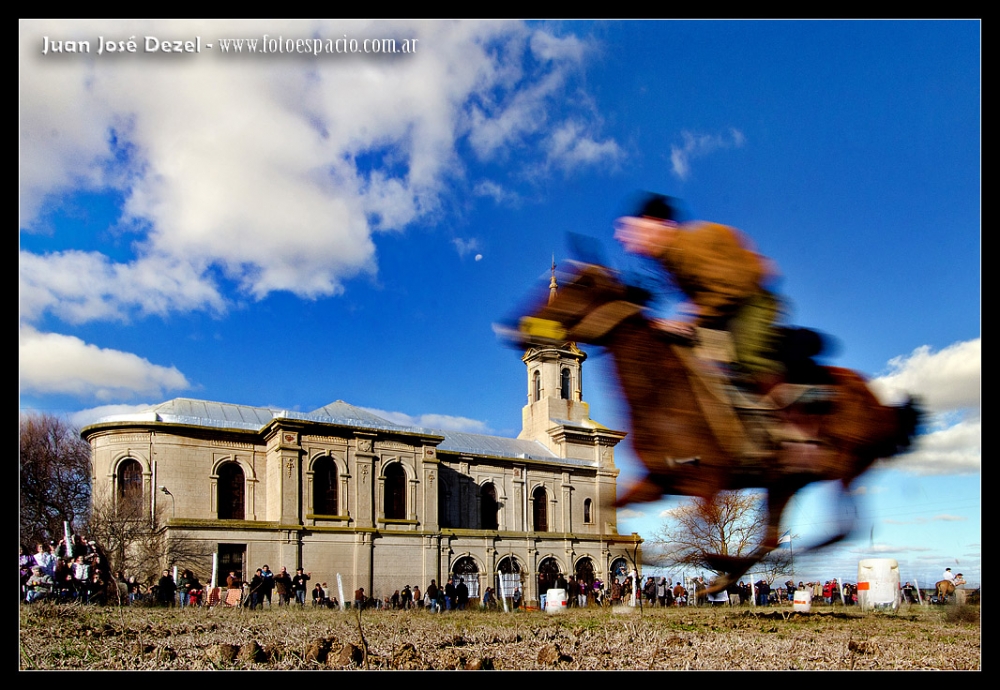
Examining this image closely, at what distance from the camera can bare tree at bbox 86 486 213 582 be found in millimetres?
13297

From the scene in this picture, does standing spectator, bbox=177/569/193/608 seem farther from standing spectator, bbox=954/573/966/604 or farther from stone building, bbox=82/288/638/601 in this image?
standing spectator, bbox=954/573/966/604

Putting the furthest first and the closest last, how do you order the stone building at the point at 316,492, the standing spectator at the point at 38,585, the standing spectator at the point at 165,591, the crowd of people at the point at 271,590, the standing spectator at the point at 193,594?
1. the stone building at the point at 316,492
2. the standing spectator at the point at 165,591
3. the standing spectator at the point at 193,594
4. the standing spectator at the point at 38,585
5. the crowd of people at the point at 271,590

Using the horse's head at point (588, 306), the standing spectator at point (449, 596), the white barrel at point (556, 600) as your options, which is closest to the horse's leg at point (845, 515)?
the horse's head at point (588, 306)

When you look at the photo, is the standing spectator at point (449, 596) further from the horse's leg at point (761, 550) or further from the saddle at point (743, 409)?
the saddle at point (743, 409)

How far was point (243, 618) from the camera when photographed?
309 inches

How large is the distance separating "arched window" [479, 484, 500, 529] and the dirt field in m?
18.2

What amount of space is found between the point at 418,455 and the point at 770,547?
20.8 meters

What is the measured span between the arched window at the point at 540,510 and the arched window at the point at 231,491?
9061mm

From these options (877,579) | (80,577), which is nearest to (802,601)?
(877,579)

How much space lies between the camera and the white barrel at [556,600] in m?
11.0

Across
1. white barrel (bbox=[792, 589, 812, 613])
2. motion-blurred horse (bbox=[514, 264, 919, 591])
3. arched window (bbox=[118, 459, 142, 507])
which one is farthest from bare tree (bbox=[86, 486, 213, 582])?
motion-blurred horse (bbox=[514, 264, 919, 591])

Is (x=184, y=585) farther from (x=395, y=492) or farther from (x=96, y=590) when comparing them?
(x=395, y=492)

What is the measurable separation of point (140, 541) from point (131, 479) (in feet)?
17.0
